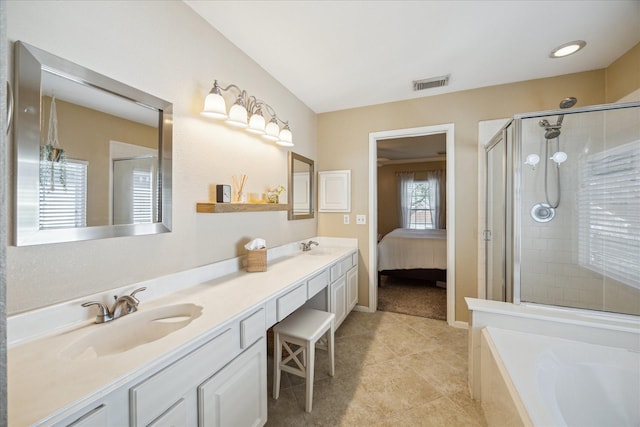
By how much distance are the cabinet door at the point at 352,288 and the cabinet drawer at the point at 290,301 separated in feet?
3.45

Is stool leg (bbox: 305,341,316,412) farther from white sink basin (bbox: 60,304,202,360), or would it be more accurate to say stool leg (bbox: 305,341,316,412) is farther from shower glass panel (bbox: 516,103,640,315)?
shower glass panel (bbox: 516,103,640,315)

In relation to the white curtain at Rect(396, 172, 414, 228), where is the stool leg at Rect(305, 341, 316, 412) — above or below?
below

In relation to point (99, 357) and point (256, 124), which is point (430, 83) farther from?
point (99, 357)

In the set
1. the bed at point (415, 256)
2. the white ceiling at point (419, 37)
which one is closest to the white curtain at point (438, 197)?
the bed at point (415, 256)

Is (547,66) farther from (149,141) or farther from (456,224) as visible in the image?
(149,141)

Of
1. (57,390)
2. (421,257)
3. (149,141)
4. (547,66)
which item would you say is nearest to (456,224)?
(421,257)

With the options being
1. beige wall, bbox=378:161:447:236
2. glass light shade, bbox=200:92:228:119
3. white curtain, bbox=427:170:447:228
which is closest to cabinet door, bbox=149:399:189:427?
glass light shade, bbox=200:92:228:119

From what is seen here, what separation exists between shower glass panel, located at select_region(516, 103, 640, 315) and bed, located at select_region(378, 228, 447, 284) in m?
1.79

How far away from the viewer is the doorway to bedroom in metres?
2.98

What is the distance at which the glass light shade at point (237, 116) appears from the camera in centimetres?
176

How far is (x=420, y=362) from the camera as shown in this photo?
6.93 ft

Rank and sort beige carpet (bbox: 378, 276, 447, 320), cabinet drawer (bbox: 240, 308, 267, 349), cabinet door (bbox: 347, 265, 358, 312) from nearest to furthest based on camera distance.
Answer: cabinet drawer (bbox: 240, 308, 267, 349), cabinet door (bbox: 347, 265, 358, 312), beige carpet (bbox: 378, 276, 447, 320)

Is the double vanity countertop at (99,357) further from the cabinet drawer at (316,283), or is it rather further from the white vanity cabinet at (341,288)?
the white vanity cabinet at (341,288)

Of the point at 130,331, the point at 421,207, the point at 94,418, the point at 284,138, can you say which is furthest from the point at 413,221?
the point at 94,418
